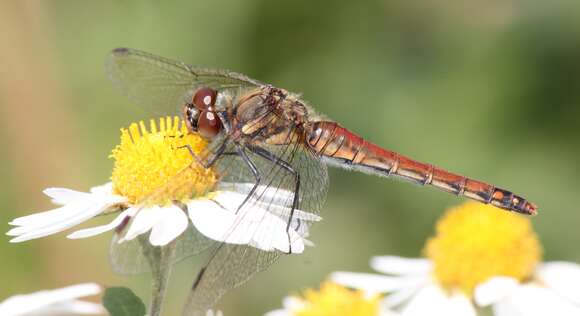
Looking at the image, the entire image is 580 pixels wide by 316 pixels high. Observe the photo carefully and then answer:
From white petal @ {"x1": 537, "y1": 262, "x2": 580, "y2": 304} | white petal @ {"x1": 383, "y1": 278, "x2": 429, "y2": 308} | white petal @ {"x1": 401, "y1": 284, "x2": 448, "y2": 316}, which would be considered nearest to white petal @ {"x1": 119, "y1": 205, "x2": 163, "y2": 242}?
white petal @ {"x1": 401, "y1": 284, "x2": 448, "y2": 316}

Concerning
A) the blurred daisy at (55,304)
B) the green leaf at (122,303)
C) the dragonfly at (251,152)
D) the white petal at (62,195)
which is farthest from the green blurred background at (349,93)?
the green leaf at (122,303)

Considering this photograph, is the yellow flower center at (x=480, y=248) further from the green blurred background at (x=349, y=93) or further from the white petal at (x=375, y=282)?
the green blurred background at (x=349, y=93)

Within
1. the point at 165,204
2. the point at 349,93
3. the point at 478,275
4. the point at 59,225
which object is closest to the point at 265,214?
the point at 165,204

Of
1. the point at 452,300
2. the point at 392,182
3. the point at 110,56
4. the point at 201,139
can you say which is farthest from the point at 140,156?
the point at 392,182

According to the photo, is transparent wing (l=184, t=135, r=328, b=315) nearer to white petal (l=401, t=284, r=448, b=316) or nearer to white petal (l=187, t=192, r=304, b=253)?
white petal (l=187, t=192, r=304, b=253)

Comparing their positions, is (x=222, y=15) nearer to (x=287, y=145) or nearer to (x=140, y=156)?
(x=287, y=145)
